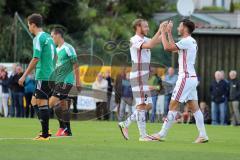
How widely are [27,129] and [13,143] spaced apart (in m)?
5.63

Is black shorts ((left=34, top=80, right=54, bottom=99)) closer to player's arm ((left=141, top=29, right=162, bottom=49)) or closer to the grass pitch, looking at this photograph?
the grass pitch

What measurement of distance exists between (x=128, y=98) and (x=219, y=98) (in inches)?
130

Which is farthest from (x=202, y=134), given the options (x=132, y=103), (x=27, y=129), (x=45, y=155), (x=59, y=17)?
(x=59, y=17)

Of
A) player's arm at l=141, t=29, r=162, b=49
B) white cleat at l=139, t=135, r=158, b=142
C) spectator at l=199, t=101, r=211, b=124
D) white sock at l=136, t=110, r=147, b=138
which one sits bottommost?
spectator at l=199, t=101, r=211, b=124

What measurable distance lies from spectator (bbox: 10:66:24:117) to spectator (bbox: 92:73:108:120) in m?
2.79

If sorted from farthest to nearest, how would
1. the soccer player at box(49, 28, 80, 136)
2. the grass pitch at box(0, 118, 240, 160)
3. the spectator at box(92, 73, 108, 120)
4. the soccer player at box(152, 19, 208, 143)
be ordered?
1. the spectator at box(92, 73, 108, 120)
2. the soccer player at box(49, 28, 80, 136)
3. the soccer player at box(152, 19, 208, 143)
4. the grass pitch at box(0, 118, 240, 160)

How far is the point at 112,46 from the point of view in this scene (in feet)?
105

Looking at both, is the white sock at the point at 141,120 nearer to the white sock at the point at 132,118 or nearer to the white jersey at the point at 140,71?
the white sock at the point at 132,118

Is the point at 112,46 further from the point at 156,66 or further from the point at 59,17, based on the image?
the point at 59,17

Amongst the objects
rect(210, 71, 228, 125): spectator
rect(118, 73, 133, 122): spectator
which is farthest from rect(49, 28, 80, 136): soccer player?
rect(210, 71, 228, 125): spectator

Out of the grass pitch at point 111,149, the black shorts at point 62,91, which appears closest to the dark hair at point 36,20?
the black shorts at point 62,91

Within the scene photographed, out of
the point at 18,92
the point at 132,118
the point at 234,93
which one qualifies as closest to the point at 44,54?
the point at 132,118

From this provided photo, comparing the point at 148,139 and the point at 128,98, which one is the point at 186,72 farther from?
the point at 128,98

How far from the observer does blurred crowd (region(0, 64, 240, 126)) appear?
93.4ft
